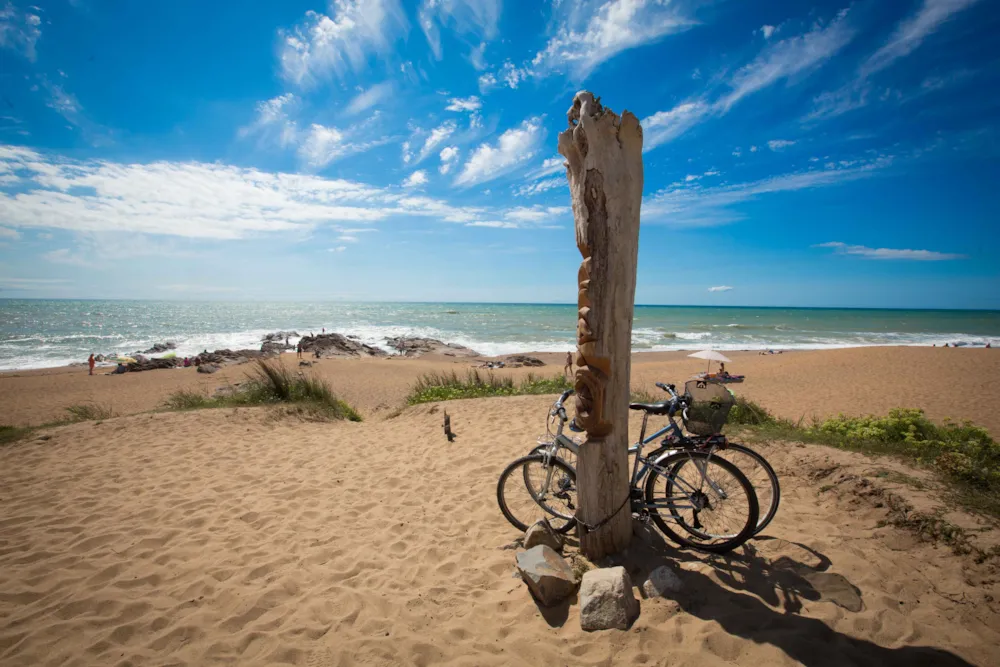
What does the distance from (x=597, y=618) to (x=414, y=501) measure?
2.52 metres

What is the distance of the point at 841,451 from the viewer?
488cm

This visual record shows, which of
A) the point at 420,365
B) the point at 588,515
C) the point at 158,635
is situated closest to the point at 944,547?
the point at 588,515

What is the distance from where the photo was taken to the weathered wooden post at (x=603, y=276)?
2.93 m

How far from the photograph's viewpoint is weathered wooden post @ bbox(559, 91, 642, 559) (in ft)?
9.61

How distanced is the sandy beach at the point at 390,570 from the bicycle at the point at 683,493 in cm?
21

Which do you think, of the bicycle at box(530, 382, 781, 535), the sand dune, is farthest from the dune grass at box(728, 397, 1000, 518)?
the bicycle at box(530, 382, 781, 535)

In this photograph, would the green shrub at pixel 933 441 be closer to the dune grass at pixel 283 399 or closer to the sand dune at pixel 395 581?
the sand dune at pixel 395 581

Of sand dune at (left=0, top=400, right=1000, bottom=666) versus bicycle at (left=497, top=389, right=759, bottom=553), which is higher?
bicycle at (left=497, top=389, right=759, bottom=553)

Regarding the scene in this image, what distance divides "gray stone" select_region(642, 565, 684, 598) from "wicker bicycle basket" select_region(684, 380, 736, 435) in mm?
1014

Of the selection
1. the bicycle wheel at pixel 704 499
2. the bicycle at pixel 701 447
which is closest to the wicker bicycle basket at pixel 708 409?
the bicycle at pixel 701 447

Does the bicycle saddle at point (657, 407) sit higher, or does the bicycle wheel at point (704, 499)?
the bicycle saddle at point (657, 407)

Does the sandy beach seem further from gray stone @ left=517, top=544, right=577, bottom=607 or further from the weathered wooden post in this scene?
the weathered wooden post

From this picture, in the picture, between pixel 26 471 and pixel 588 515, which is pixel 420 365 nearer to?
pixel 26 471

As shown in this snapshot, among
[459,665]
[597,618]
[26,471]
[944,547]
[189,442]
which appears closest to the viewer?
[459,665]
